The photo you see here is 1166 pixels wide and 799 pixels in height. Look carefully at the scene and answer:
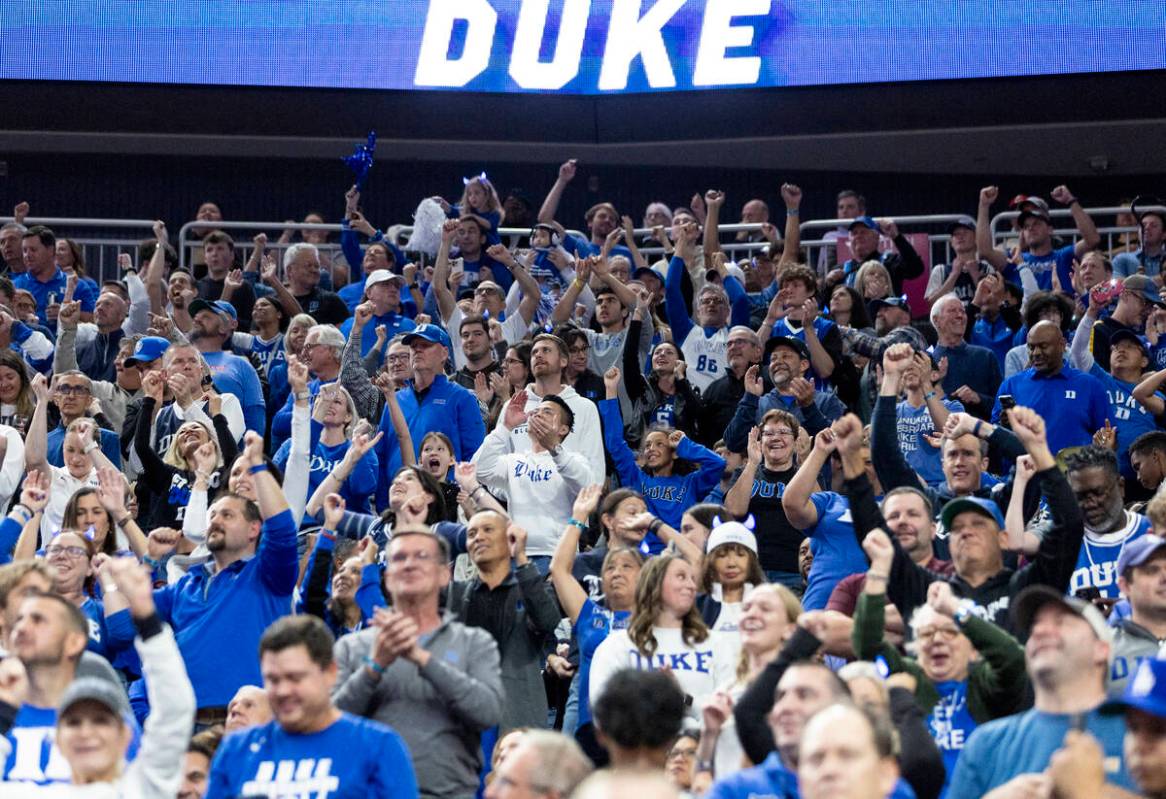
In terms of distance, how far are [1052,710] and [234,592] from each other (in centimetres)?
355

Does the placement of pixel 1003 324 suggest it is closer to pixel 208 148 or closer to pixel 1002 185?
pixel 1002 185

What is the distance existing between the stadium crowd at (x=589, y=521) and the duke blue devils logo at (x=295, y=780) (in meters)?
0.01

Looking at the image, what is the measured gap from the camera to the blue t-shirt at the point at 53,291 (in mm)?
13680

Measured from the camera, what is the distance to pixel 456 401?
34.7 feet

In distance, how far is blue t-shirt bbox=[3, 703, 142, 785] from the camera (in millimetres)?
5895

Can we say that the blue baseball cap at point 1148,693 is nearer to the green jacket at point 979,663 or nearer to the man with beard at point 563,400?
the green jacket at point 979,663

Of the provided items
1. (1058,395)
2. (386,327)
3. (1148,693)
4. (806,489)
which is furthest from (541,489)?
(1148,693)

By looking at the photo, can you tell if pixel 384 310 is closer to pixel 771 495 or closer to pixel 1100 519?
pixel 771 495

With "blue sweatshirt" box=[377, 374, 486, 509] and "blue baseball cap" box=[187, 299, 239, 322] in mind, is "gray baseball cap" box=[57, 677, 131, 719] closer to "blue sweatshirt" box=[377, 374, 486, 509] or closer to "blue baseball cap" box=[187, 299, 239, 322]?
"blue sweatshirt" box=[377, 374, 486, 509]

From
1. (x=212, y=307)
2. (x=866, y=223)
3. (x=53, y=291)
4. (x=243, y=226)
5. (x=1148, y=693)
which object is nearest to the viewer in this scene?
(x=1148, y=693)

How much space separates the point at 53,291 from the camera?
13.9 metres

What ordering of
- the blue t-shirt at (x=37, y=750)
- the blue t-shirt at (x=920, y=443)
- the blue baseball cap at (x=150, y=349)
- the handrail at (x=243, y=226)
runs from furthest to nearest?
the handrail at (x=243, y=226), the blue baseball cap at (x=150, y=349), the blue t-shirt at (x=920, y=443), the blue t-shirt at (x=37, y=750)

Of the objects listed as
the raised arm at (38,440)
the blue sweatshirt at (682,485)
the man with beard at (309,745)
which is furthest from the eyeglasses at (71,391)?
the man with beard at (309,745)

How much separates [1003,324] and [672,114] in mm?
5844
